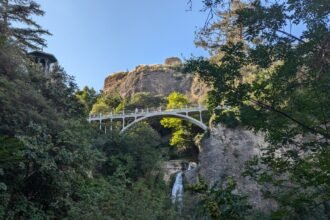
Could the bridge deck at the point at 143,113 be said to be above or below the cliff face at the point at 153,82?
below

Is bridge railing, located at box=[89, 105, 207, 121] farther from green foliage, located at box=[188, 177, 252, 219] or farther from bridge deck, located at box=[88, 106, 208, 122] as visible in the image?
green foliage, located at box=[188, 177, 252, 219]

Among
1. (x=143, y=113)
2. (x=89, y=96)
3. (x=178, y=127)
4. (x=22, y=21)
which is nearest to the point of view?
(x=22, y=21)

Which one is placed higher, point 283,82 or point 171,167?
point 283,82

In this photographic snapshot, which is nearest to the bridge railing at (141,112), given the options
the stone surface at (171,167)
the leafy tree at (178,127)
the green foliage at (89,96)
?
the leafy tree at (178,127)

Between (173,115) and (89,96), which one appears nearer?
(173,115)

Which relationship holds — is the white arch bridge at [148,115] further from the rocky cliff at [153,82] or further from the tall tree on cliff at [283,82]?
the tall tree on cliff at [283,82]

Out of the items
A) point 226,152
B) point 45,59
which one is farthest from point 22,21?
point 226,152

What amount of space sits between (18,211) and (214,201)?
14.9ft

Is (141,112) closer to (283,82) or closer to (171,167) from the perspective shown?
(171,167)

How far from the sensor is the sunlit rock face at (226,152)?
51.4 ft

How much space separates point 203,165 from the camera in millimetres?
16750

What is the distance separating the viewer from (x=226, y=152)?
16.7m

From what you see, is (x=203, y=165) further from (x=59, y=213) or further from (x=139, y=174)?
(x=59, y=213)

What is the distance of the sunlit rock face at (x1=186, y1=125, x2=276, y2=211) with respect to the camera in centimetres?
1566
